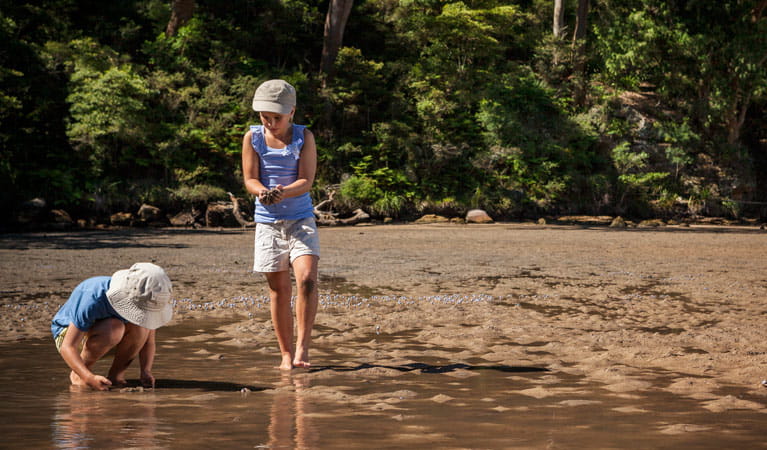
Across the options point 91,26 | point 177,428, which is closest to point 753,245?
point 177,428

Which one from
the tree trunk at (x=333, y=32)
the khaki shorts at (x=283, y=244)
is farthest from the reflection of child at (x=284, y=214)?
the tree trunk at (x=333, y=32)

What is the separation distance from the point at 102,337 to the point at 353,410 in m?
1.54

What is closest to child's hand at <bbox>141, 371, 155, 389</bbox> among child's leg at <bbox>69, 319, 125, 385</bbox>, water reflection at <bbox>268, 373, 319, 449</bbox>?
child's leg at <bbox>69, 319, 125, 385</bbox>

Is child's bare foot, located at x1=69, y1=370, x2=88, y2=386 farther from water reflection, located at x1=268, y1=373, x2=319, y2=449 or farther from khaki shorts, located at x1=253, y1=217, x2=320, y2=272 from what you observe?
khaki shorts, located at x1=253, y1=217, x2=320, y2=272

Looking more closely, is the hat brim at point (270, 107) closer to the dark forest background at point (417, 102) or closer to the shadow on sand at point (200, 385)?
the shadow on sand at point (200, 385)

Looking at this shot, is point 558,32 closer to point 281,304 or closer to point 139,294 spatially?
point 281,304

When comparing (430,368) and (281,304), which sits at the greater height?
(281,304)

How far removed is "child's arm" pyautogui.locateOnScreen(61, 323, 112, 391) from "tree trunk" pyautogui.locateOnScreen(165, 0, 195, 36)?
107 feet

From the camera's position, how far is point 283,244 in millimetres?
5277

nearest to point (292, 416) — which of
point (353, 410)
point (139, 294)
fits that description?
point (353, 410)

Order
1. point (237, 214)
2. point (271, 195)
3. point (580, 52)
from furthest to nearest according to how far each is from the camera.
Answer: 1. point (580, 52)
2. point (237, 214)
3. point (271, 195)

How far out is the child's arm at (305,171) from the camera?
16.9 feet

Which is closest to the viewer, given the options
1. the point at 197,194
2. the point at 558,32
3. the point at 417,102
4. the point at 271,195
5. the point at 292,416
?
the point at 292,416

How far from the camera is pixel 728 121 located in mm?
34594
